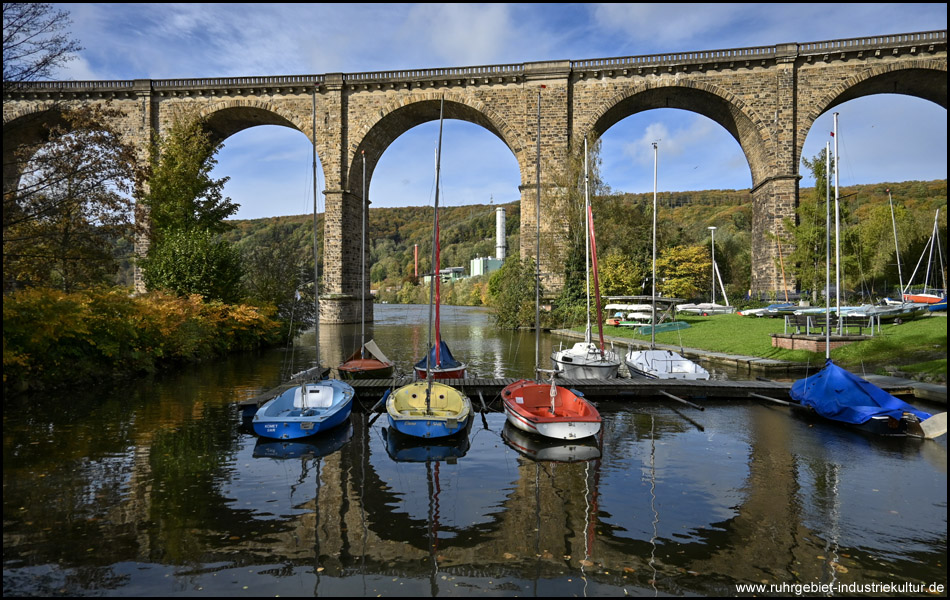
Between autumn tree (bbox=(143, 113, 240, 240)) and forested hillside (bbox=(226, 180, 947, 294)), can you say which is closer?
autumn tree (bbox=(143, 113, 240, 240))

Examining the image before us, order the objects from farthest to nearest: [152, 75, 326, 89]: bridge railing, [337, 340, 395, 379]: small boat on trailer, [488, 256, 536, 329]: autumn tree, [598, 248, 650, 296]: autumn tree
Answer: [488, 256, 536, 329]: autumn tree, [152, 75, 326, 89]: bridge railing, [598, 248, 650, 296]: autumn tree, [337, 340, 395, 379]: small boat on trailer

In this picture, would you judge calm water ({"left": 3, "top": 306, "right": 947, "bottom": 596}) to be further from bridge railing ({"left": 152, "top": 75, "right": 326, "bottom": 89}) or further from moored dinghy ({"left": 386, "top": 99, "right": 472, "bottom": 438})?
bridge railing ({"left": 152, "top": 75, "right": 326, "bottom": 89})

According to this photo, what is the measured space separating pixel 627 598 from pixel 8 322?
14.7 meters

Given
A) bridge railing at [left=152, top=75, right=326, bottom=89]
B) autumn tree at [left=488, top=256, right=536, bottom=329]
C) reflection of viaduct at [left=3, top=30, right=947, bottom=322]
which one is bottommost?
autumn tree at [left=488, top=256, right=536, bottom=329]

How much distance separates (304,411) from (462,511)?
16.6 ft

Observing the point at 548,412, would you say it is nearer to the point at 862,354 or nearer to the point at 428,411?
the point at 428,411

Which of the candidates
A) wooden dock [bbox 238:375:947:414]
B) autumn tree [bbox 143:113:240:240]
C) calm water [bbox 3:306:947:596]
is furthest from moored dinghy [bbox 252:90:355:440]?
autumn tree [bbox 143:113:240:240]

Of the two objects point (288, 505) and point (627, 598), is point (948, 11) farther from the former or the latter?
point (288, 505)

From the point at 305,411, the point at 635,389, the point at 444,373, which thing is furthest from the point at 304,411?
the point at 635,389

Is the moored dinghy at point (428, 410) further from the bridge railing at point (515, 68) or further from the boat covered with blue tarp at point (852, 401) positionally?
the bridge railing at point (515, 68)

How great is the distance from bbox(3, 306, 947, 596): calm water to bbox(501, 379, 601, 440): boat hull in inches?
13.3

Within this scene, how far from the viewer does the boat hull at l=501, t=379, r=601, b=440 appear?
33.5 feet

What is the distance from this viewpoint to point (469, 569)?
5598 millimetres

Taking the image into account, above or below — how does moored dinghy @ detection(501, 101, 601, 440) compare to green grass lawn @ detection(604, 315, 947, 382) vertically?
below
